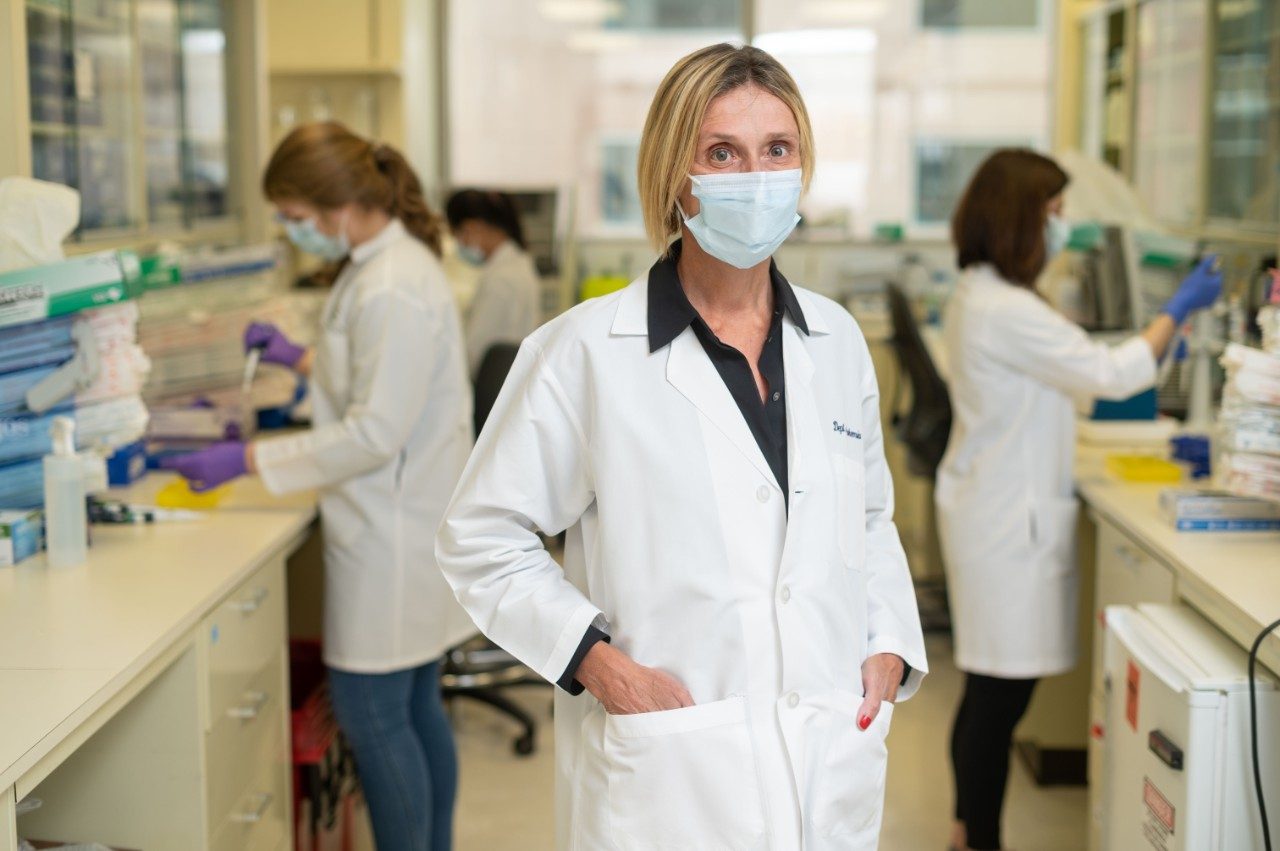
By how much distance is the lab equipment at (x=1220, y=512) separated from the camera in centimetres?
227

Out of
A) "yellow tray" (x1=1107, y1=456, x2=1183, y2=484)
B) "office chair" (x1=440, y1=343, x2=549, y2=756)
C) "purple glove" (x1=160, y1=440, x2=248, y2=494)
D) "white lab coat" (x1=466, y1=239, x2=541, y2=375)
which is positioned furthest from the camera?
"white lab coat" (x1=466, y1=239, x2=541, y2=375)

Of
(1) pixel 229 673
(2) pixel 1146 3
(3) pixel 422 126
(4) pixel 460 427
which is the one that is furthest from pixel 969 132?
(1) pixel 229 673

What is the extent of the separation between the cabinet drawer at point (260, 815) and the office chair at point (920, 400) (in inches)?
86.9

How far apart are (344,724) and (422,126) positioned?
12.4 ft

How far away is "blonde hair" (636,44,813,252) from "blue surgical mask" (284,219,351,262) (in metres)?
1.04

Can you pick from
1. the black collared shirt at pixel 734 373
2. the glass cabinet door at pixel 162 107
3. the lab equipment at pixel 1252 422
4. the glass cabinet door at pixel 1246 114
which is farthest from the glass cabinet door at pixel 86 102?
the glass cabinet door at pixel 1246 114

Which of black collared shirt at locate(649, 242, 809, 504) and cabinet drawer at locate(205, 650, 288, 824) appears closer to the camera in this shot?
black collared shirt at locate(649, 242, 809, 504)

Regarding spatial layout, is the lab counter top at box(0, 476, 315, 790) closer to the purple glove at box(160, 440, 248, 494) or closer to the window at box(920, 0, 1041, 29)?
the purple glove at box(160, 440, 248, 494)

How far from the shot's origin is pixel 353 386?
7.55ft

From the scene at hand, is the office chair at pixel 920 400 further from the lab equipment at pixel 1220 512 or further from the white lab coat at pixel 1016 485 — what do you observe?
the lab equipment at pixel 1220 512

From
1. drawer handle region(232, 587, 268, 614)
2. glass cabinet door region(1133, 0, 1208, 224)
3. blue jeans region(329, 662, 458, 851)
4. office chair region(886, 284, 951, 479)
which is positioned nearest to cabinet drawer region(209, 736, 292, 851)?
blue jeans region(329, 662, 458, 851)

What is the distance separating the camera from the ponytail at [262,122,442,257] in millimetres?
2350

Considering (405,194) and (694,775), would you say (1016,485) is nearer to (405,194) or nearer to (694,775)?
(405,194)

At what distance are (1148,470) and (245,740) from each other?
1810 millimetres
